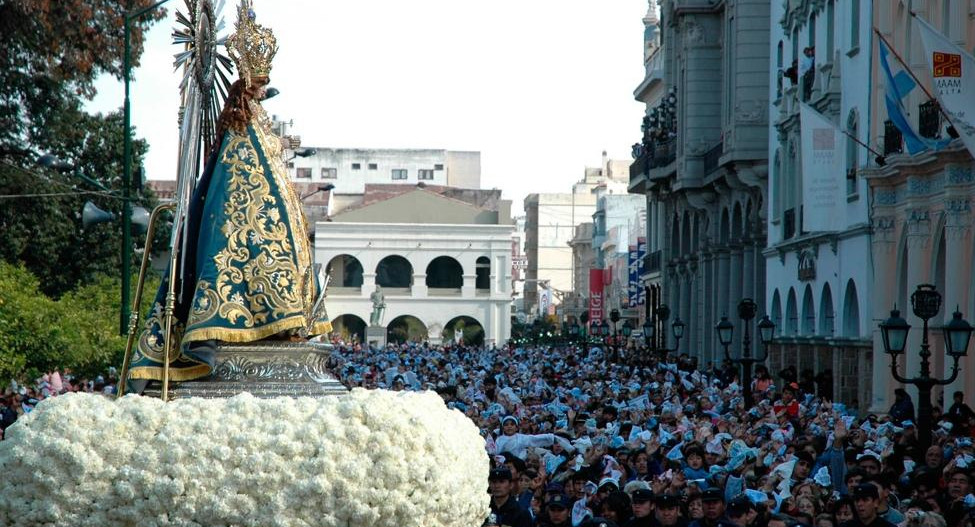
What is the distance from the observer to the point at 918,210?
26.1m

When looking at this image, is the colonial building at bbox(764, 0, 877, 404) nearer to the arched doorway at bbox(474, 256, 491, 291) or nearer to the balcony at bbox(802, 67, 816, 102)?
the balcony at bbox(802, 67, 816, 102)

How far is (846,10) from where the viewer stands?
3203 cm

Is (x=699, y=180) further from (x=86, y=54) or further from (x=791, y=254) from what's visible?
(x=86, y=54)

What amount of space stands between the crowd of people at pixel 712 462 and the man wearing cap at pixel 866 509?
1 centimetres

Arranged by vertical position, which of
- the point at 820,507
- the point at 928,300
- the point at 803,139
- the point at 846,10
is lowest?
the point at 820,507

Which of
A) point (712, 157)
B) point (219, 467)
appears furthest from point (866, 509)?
point (712, 157)

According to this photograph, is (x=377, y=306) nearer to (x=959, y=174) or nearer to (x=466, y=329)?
(x=466, y=329)

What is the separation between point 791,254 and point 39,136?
58.5 feet

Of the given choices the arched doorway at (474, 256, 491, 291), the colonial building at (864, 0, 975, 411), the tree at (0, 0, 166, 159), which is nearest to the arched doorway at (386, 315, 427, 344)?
the arched doorway at (474, 256, 491, 291)

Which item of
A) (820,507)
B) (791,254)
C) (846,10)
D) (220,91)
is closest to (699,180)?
(791,254)

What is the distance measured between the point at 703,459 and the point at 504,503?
152 inches

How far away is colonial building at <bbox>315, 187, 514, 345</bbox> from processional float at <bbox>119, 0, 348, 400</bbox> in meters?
92.8

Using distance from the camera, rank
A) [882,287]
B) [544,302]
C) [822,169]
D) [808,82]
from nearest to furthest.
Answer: [882,287] < [822,169] < [808,82] < [544,302]

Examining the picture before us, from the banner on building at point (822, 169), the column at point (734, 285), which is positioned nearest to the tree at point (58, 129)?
the banner on building at point (822, 169)
